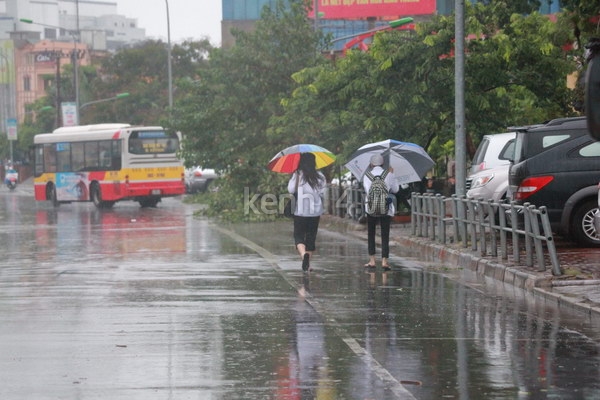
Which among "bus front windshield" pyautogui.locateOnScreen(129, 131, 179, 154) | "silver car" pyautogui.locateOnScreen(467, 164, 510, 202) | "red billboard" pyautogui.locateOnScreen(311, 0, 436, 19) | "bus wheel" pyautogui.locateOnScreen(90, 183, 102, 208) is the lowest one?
"bus wheel" pyautogui.locateOnScreen(90, 183, 102, 208)

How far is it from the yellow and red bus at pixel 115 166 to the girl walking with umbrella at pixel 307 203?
25783 mm

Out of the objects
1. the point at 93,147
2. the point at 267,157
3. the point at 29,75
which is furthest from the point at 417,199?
the point at 29,75

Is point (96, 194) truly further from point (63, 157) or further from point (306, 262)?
point (306, 262)

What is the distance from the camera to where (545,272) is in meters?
15.6

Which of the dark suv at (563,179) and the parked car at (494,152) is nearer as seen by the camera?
the dark suv at (563,179)

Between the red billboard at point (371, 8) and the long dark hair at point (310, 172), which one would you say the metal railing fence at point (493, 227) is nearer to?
the long dark hair at point (310, 172)

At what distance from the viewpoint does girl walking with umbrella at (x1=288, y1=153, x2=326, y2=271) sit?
17.9 m

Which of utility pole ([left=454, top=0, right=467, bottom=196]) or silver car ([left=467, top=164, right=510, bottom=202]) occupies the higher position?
utility pole ([left=454, top=0, right=467, bottom=196])

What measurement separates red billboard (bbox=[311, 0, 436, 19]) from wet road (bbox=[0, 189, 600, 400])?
4338 cm

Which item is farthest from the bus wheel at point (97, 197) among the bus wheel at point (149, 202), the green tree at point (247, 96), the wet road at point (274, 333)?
the wet road at point (274, 333)

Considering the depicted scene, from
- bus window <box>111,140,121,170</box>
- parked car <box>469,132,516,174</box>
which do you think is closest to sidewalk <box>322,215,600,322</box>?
parked car <box>469,132,516,174</box>

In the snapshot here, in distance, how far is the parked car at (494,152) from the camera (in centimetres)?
2366

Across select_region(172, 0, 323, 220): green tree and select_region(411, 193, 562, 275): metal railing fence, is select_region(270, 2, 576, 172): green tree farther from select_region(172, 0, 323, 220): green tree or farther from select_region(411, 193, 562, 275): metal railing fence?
select_region(172, 0, 323, 220): green tree

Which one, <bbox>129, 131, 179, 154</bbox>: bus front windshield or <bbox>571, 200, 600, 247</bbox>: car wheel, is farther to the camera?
<bbox>129, 131, 179, 154</bbox>: bus front windshield
